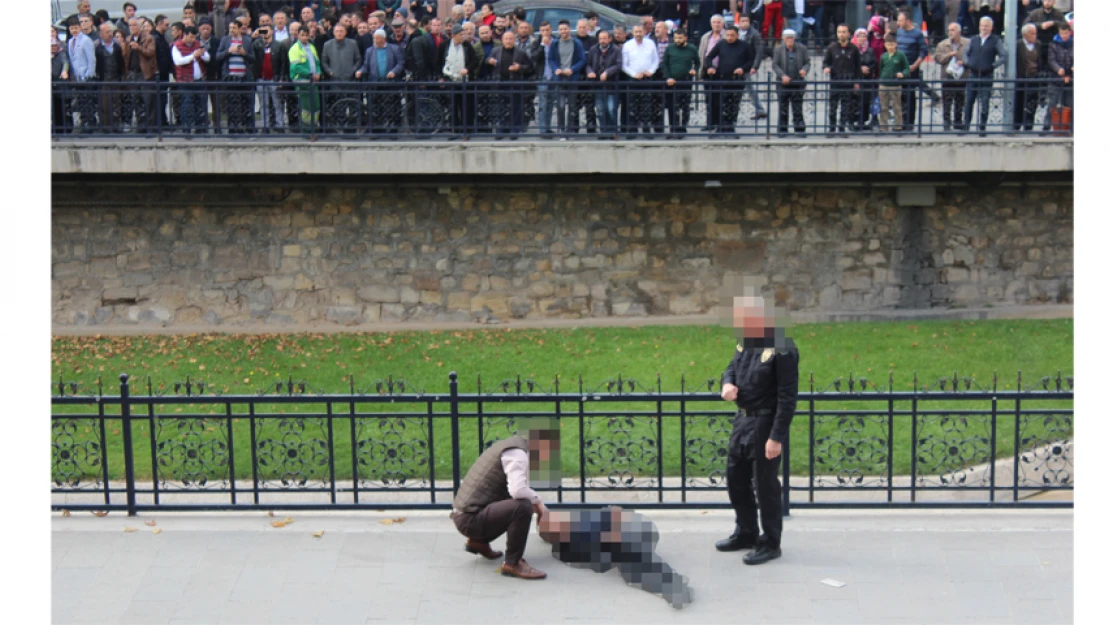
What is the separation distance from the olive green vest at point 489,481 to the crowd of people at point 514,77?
7772mm

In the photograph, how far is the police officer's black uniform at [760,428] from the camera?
6832mm

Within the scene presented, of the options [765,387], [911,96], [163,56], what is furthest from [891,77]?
[163,56]

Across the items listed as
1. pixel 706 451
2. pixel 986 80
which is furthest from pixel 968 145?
pixel 706 451

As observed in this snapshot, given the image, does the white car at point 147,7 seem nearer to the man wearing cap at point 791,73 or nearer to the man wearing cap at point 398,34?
the man wearing cap at point 398,34

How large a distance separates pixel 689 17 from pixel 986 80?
163 inches

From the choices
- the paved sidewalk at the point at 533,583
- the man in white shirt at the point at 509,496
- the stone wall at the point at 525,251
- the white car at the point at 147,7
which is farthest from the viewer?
the white car at the point at 147,7

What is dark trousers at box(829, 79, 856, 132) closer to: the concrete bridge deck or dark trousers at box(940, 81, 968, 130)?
the concrete bridge deck

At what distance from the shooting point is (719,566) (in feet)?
23.7

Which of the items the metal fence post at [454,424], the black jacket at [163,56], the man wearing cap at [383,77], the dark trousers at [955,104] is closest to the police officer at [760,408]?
the metal fence post at [454,424]

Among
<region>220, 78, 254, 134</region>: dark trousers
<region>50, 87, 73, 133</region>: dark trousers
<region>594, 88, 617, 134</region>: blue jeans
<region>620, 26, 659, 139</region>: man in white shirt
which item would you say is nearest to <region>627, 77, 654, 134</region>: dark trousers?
<region>620, 26, 659, 139</region>: man in white shirt

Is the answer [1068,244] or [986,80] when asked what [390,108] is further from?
[1068,244]

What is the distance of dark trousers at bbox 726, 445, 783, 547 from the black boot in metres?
0.06

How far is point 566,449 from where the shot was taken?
406 inches

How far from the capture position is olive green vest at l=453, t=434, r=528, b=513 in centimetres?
701
